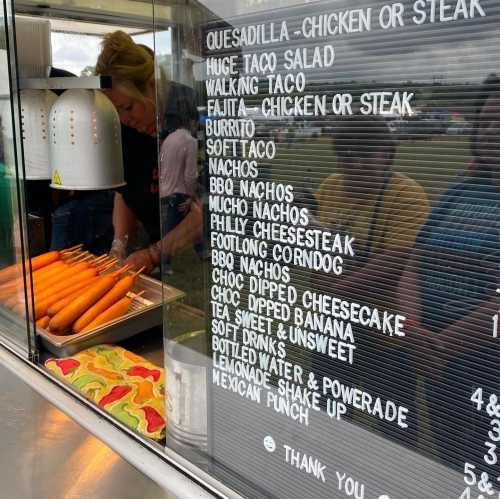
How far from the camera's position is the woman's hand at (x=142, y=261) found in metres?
2.02

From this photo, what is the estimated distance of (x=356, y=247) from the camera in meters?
0.75

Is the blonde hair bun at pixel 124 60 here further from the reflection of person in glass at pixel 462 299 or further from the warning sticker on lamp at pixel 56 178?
the reflection of person in glass at pixel 462 299

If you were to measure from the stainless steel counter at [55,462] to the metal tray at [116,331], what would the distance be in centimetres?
20

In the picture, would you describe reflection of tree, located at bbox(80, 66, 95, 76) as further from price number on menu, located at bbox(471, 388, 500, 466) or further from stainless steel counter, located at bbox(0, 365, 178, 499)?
price number on menu, located at bbox(471, 388, 500, 466)

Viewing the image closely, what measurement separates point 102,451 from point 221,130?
2.20 feet

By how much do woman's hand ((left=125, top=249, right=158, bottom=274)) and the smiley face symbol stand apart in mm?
1164

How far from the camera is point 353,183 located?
733 mm

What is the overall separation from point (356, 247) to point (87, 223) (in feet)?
6.03

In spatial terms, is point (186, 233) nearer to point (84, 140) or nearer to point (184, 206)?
point (184, 206)

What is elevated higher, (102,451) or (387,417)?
(387,417)

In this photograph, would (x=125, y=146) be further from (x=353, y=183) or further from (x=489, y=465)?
(x=489, y=465)

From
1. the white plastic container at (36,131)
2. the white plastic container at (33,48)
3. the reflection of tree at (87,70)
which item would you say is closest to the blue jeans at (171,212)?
the white plastic container at (36,131)

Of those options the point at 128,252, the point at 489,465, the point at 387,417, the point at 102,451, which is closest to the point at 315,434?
the point at 387,417

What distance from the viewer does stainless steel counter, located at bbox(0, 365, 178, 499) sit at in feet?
3.55
